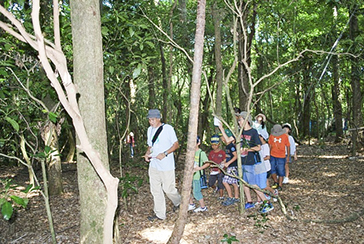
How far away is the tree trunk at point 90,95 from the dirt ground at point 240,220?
5.50 ft

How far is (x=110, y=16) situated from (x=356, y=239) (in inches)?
216

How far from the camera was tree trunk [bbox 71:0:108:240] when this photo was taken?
139 inches

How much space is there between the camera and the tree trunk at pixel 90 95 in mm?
3527

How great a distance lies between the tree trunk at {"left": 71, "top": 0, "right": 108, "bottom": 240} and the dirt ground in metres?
1.68

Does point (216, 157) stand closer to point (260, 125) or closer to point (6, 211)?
point (260, 125)

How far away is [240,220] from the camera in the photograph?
5.92 meters

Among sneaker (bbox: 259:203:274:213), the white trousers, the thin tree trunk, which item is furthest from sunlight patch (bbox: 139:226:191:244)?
sneaker (bbox: 259:203:274:213)

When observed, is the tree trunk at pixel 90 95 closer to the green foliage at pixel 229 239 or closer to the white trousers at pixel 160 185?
the green foliage at pixel 229 239

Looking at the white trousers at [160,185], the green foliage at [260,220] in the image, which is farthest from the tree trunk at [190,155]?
the white trousers at [160,185]

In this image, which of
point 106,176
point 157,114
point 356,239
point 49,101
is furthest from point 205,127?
point 106,176

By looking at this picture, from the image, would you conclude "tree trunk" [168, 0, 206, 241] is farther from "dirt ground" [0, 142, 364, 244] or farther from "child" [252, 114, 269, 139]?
"child" [252, 114, 269, 139]

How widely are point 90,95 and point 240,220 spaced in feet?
12.3

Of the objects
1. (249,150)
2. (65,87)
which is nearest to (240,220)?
(249,150)

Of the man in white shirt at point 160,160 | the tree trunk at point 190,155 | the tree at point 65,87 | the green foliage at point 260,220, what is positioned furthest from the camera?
the man in white shirt at point 160,160
